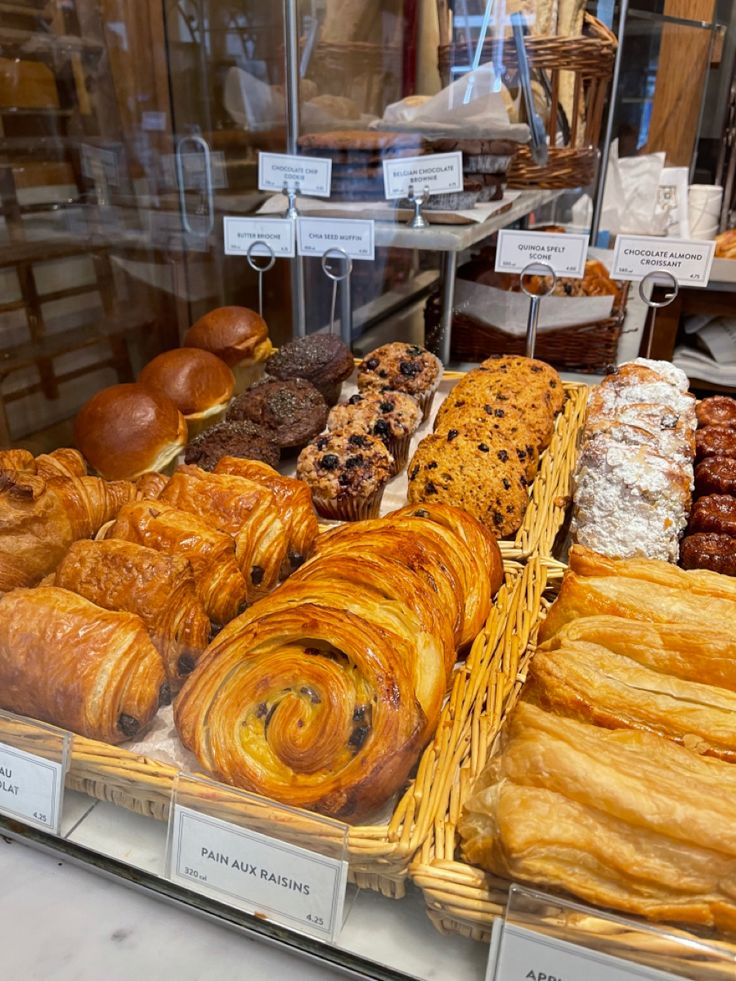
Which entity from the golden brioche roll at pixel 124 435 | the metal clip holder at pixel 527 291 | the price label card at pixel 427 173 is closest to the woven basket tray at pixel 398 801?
the golden brioche roll at pixel 124 435

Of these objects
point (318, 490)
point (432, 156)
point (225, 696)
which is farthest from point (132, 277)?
point (225, 696)

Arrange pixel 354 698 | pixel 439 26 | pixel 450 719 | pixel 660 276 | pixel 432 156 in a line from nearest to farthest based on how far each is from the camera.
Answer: pixel 354 698
pixel 450 719
pixel 660 276
pixel 432 156
pixel 439 26

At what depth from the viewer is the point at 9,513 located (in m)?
1.59

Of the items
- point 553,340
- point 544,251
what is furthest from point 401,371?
point 553,340

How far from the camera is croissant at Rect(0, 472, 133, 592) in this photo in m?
1.58

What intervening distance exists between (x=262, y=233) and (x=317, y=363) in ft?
1.79

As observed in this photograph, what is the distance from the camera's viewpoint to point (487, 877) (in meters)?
1.07

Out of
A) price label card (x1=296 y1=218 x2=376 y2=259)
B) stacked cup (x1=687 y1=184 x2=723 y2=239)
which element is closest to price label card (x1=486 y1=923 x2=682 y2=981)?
price label card (x1=296 y1=218 x2=376 y2=259)

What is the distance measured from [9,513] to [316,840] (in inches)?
37.9

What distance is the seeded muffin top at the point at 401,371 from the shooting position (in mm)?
2701

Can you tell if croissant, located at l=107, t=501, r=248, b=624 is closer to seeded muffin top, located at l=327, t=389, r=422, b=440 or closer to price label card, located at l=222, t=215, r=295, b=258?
seeded muffin top, located at l=327, t=389, r=422, b=440

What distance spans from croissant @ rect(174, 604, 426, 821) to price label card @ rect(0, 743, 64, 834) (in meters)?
0.23

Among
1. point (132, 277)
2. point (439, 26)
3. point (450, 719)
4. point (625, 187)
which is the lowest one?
point (450, 719)

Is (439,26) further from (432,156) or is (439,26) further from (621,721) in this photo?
(621,721)
